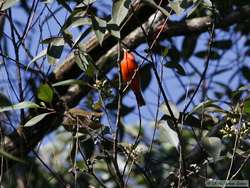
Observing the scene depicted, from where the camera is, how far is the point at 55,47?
216cm

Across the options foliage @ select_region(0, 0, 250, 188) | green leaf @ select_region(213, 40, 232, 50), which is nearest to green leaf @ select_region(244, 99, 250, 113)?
foliage @ select_region(0, 0, 250, 188)

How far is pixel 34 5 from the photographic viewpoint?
2.46m

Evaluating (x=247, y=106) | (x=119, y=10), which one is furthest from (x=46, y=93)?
(x=247, y=106)

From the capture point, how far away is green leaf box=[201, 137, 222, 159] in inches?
88.3

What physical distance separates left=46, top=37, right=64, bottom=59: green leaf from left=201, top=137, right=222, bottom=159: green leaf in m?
0.53

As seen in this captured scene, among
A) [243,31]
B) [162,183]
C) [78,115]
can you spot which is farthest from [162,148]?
[78,115]

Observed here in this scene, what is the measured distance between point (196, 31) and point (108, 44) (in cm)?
44

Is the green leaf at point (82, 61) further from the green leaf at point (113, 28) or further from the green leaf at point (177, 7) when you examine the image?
the green leaf at point (177, 7)

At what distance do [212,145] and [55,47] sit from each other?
1.85 feet

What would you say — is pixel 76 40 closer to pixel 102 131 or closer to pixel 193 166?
pixel 102 131

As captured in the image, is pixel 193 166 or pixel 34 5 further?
pixel 34 5

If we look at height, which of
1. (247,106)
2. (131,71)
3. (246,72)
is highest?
(131,71)

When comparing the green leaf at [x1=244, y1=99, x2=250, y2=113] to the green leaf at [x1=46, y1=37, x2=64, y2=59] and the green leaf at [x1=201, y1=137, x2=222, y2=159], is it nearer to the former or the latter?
the green leaf at [x1=201, y1=137, x2=222, y2=159]

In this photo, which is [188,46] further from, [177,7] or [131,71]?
[177,7]
